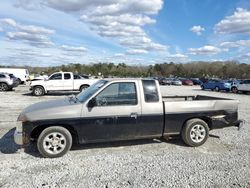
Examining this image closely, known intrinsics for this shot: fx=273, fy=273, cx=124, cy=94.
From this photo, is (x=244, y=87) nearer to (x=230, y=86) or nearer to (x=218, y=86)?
(x=230, y=86)

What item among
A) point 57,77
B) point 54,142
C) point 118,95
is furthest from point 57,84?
point 54,142

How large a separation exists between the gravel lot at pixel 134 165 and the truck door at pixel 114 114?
1.50 ft

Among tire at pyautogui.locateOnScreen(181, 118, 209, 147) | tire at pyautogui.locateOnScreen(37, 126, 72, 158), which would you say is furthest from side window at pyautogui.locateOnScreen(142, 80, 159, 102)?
tire at pyautogui.locateOnScreen(37, 126, 72, 158)

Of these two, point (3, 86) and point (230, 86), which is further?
point (230, 86)

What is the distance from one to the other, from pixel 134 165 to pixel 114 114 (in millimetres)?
1270

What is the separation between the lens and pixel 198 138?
6.87m

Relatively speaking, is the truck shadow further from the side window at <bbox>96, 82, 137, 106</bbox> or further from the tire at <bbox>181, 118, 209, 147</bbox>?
the side window at <bbox>96, 82, 137, 106</bbox>

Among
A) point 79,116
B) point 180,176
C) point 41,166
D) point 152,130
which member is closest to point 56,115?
point 79,116

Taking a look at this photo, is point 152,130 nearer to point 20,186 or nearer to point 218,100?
point 218,100

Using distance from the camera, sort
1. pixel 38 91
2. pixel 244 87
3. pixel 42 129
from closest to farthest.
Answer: pixel 42 129 < pixel 38 91 < pixel 244 87

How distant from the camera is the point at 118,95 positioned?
6.38m

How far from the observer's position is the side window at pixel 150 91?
6516 mm

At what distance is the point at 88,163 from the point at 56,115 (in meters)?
1.26

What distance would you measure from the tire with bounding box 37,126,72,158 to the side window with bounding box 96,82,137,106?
3.36 ft
